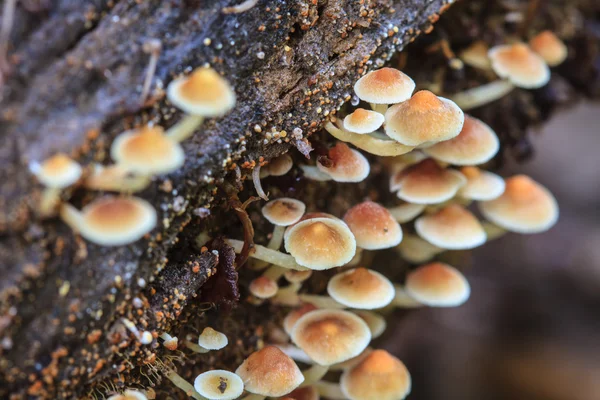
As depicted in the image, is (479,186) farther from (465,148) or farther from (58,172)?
(58,172)

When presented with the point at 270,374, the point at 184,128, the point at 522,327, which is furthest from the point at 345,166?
the point at 522,327

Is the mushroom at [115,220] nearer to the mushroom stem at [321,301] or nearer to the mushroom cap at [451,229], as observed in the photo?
the mushroom stem at [321,301]

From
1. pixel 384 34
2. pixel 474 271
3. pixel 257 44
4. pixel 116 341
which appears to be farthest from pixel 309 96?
pixel 474 271

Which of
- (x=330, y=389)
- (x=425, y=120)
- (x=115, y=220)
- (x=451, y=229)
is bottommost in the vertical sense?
(x=330, y=389)

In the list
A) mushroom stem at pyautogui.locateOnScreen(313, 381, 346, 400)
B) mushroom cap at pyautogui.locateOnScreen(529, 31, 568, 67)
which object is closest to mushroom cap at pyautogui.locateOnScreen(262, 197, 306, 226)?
mushroom stem at pyautogui.locateOnScreen(313, 381, 346, 400)

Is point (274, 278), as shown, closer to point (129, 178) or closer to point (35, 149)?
point (129, 178)

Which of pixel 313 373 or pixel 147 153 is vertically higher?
pixel 147 153

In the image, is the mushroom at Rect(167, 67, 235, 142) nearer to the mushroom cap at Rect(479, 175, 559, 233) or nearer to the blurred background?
the mushroom cap at Rect(479, 175, 559, 233)
